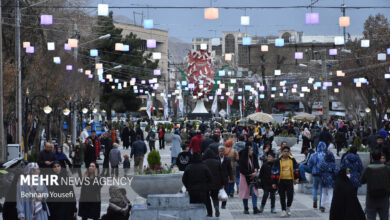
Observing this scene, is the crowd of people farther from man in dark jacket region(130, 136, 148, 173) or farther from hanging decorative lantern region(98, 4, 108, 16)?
hanging decorative lantern region(98, 4, 108, 16)

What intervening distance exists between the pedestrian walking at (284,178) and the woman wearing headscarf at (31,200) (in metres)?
5.88

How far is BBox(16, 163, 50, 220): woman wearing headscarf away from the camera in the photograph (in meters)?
12.0

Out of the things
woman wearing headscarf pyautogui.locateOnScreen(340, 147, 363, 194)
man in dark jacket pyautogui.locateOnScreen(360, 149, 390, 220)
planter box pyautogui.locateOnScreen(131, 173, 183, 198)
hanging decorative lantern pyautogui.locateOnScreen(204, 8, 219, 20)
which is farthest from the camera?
hanging decorative lantern pyautogui.locateOnScreen(204, 8, 219, 20)

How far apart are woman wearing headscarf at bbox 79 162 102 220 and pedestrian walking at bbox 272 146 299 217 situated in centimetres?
412

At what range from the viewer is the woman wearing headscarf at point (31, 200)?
1201cm

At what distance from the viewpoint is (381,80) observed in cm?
5319

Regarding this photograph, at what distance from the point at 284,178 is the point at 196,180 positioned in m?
2.62

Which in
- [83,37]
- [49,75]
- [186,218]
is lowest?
[186,218]

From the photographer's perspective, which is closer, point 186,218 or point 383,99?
point 186,218

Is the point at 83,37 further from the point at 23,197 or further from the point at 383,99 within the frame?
the point at 23,197

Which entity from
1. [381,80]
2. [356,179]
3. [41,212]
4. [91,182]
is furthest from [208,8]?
[381,80]

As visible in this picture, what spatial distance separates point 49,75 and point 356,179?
25338 mm

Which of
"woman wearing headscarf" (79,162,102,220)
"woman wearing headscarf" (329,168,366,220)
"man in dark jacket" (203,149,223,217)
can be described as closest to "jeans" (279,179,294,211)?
"man in dark jacket" (203,149,223,217)

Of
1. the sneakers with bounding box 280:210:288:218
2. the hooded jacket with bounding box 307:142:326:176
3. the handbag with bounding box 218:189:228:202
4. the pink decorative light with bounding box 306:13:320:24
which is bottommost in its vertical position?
the sneakers with bounding box 280:210:288:218
